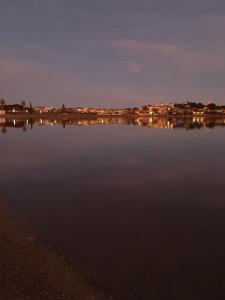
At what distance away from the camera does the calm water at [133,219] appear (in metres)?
10.4

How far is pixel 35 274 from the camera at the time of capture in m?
9.87

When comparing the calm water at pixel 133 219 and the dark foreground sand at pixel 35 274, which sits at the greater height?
the dark foreground sand at pixel 35 274

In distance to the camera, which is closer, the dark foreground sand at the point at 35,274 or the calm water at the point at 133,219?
the dark foreground sand at the point at 35,274

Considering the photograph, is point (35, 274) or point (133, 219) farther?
point (133, 219)

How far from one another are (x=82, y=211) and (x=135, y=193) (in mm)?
5016

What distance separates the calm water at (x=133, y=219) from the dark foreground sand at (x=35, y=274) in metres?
0.57

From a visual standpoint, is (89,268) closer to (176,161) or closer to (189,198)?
(189,198)

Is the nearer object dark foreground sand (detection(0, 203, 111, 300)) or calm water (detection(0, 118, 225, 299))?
dark foreground sand (detection(0, 203, 111, 300))

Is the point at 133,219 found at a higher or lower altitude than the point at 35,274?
lower

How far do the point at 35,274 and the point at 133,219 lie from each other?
6861 mm

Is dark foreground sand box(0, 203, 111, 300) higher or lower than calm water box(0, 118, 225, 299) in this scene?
higher

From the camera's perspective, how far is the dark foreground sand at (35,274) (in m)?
8.85

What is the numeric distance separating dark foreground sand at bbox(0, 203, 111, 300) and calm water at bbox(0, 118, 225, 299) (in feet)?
1.85

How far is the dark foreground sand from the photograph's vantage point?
885 cm
